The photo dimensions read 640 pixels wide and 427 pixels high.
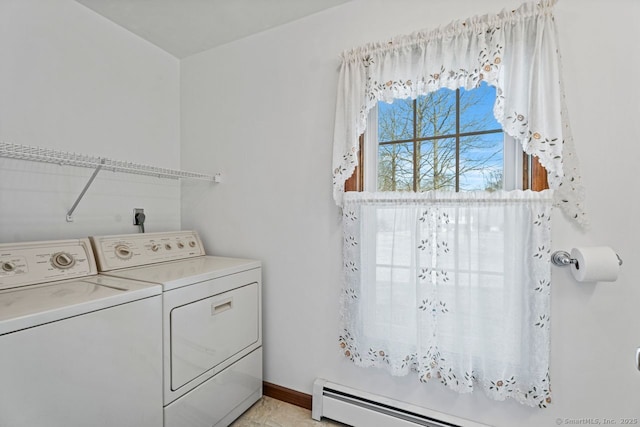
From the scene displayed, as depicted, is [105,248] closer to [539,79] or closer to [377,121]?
[377,121]

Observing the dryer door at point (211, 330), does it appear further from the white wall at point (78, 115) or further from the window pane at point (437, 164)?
the window pane at point (437, 164)

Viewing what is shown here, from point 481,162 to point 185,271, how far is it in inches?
63.2

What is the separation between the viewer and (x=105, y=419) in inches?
44.6

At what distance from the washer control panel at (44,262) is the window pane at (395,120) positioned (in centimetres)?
168

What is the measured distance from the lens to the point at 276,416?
1825 mm

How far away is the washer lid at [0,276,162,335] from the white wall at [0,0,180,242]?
50cm

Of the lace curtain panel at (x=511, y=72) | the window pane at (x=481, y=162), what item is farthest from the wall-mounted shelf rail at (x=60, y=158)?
the window pane at (x=481, y=162)

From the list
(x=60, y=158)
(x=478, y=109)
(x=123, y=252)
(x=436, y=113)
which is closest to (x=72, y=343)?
(x=123, y=252)

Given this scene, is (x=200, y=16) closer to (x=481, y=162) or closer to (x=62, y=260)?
(x=62, y=260)

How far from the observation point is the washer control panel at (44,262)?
129cm

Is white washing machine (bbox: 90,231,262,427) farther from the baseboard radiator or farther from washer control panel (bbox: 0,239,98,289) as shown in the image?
the baseboard radiator

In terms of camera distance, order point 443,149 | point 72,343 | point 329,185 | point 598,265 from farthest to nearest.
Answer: point 329,185
point 443,149
point 598,265
point 72,343

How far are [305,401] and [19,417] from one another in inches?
54.0

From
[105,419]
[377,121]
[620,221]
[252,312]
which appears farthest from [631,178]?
[105,419]
